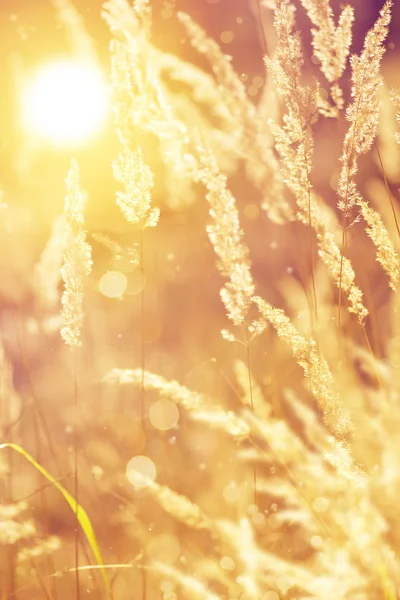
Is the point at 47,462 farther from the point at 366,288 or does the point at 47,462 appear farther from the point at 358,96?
the point at 358,96

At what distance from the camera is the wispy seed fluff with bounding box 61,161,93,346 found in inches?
34.8

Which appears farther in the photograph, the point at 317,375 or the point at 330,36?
the point at 330,36

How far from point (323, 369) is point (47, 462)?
960 mm

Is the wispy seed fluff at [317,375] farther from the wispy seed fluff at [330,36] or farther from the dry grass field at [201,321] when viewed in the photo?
the wispy seed fluff at [330,36]

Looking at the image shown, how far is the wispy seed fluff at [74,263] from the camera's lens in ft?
2.90

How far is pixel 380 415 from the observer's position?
85 cm

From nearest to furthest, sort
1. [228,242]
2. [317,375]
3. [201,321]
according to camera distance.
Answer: [317,375]
[228,242]
[201,321]

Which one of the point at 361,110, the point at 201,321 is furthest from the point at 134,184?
the point at 201,321

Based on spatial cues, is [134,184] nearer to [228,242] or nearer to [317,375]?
[228,242]

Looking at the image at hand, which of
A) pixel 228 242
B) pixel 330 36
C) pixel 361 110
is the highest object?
pixel 330 36

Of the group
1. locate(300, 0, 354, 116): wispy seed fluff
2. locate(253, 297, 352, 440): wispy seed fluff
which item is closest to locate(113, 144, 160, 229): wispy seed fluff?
locate(253, 297, 352, 440): wispy seed fluff

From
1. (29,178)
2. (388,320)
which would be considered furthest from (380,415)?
(29,178)

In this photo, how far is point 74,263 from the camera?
888mm

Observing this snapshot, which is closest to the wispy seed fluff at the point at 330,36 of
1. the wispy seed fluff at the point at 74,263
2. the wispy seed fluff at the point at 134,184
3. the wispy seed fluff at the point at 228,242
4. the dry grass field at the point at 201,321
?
the dry grass field at the point at 201,321
